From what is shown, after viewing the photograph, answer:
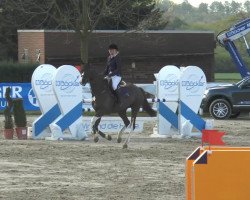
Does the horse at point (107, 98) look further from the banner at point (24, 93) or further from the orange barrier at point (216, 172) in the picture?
the banner at point (24, 93)

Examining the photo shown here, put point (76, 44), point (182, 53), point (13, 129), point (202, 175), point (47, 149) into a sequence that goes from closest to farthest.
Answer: point (202, 175), point (47, 149), point (13, 129), point (76, 44), point (182, 53)

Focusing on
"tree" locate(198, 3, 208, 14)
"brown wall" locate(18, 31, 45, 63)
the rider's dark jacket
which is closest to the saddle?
the rider's dark jacket

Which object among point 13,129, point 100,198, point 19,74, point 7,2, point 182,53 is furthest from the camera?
point 182,53

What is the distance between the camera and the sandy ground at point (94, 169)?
39.4 feet

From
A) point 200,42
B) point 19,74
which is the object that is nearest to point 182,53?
point 200,42

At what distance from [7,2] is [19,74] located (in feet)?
16.7

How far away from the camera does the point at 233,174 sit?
330 inches

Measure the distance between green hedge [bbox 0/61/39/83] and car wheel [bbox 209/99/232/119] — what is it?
1361cm

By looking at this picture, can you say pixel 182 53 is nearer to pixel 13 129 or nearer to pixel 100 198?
pixel 13 129

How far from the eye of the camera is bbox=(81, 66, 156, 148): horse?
1941 centimetres

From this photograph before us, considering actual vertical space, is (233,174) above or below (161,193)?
above

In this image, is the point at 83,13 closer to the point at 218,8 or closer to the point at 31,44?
the point at 31,44

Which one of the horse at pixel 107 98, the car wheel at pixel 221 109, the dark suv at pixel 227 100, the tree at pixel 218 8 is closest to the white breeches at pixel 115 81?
the horse at pixel 107 98

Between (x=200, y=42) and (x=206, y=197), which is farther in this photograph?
(x=200, y=42)
